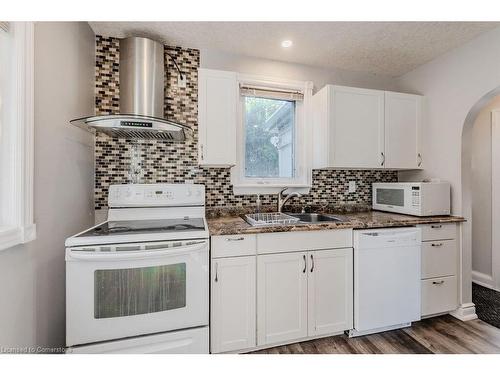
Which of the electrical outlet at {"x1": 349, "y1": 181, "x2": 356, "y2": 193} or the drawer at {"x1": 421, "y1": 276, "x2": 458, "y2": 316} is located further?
the electrical outlet at {"x1": 349, "y1": 181, "x2": 356, "y2": 193}

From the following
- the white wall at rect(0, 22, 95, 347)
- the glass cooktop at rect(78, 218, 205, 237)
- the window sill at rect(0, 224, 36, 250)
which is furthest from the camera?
the glass cooktop at rect(78, 218, 205, 237)

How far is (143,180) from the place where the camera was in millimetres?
2002

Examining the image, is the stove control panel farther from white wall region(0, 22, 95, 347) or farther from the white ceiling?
the white ceiling

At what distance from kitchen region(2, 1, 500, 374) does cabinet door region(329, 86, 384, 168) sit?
1cm

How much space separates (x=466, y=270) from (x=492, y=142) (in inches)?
62.9

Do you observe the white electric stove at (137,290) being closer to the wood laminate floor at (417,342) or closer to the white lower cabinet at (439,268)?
the wood laminate floor at (417,342)

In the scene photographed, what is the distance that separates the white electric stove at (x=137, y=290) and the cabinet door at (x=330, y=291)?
2.59 feet

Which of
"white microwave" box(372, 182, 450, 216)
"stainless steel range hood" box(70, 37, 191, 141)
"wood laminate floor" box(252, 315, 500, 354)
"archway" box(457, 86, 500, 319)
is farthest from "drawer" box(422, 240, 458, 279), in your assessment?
"stainless steel range hood" box(70, 37, 191, 141)

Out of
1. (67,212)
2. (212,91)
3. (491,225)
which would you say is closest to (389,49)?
(212,91)

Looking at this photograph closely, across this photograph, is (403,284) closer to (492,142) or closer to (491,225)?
(491,225)

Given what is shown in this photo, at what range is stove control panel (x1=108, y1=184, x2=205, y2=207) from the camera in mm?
1837

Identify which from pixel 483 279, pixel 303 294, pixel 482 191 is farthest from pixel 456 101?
pixel 303 294

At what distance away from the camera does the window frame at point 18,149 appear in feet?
3.46

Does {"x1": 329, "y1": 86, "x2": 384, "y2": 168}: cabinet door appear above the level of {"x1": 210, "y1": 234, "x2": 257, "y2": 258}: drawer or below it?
above
